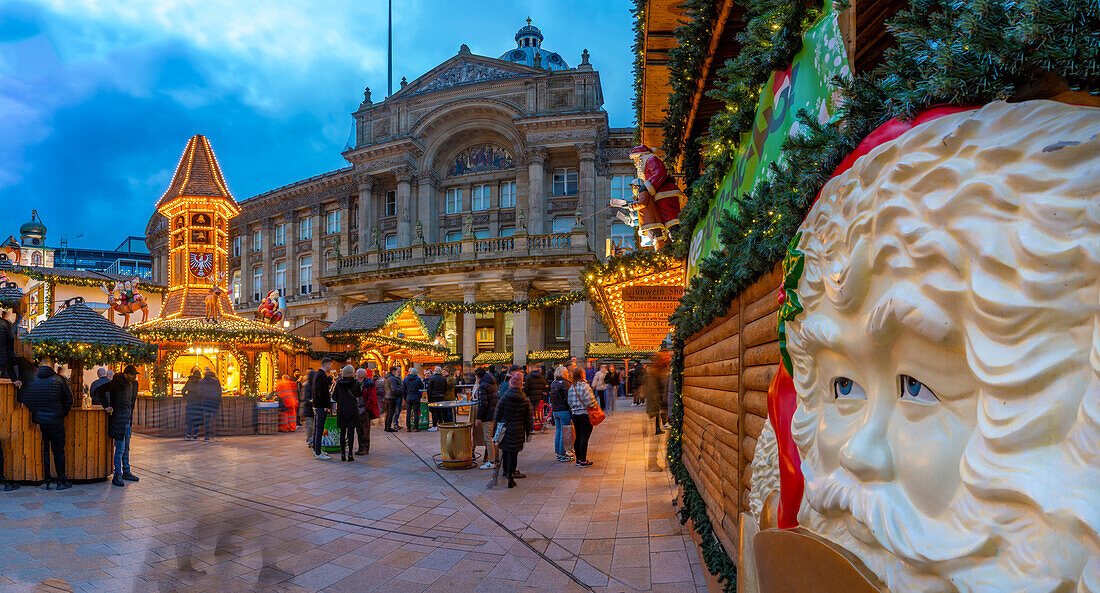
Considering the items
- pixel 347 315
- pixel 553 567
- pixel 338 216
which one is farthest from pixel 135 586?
pixel 338 216

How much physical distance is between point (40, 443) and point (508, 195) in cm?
2716

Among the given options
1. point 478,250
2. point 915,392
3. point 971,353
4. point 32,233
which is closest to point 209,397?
point 915,392

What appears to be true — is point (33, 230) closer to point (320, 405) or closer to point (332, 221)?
point (332, 221)

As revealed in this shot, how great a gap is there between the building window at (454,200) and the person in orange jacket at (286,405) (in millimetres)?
20877

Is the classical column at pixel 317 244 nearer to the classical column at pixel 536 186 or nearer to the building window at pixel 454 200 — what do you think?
the building window at pixel 454 200

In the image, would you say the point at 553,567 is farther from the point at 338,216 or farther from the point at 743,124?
the point at 338,216

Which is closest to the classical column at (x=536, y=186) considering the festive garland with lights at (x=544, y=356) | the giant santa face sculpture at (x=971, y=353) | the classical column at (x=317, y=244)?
the festive garland with lights at (x=544, y=356)

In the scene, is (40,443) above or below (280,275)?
below

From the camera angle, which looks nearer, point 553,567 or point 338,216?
point 553,567

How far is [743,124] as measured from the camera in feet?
12.0

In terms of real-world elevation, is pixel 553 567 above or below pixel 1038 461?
below

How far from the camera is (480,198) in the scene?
3416 cm

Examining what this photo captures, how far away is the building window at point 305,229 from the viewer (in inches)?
1586

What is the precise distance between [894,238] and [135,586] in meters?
5.51
